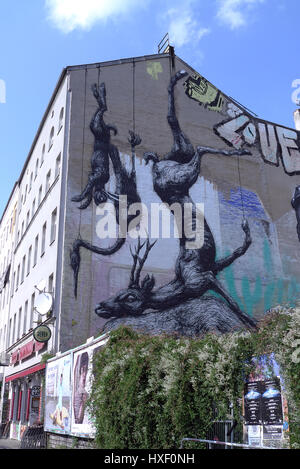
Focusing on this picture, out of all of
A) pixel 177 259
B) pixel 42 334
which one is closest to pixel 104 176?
pixel 177 259

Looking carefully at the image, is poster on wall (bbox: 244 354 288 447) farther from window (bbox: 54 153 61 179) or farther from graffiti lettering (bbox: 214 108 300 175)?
graffiti lettering (bbox: 214 108 300 175)

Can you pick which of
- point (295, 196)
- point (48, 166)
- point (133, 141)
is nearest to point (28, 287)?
point (48, 166)

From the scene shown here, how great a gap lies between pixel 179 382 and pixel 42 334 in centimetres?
1321

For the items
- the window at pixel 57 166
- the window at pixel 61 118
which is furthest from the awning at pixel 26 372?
the window at pixel 61 118

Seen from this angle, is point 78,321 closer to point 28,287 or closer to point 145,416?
point 28,287

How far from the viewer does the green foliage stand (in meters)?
7.61

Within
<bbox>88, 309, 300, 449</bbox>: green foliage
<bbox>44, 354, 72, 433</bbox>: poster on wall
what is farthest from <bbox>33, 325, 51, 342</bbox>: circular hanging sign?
<bbox>88, 309, 300, 449</bbox>: green foliage

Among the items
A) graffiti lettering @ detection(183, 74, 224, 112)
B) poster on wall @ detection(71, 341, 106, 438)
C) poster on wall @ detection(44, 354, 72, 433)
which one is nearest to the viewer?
poster on wall @ detection(71, 341, 106, 438)

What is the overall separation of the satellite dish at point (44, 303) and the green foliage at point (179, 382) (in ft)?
34.7

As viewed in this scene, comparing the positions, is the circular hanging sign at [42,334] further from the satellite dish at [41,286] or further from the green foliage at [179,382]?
the green foliage at [179,382]

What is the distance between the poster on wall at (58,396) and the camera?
50.6ft

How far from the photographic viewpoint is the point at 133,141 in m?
26.5

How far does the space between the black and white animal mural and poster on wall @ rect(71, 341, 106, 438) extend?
701cm
